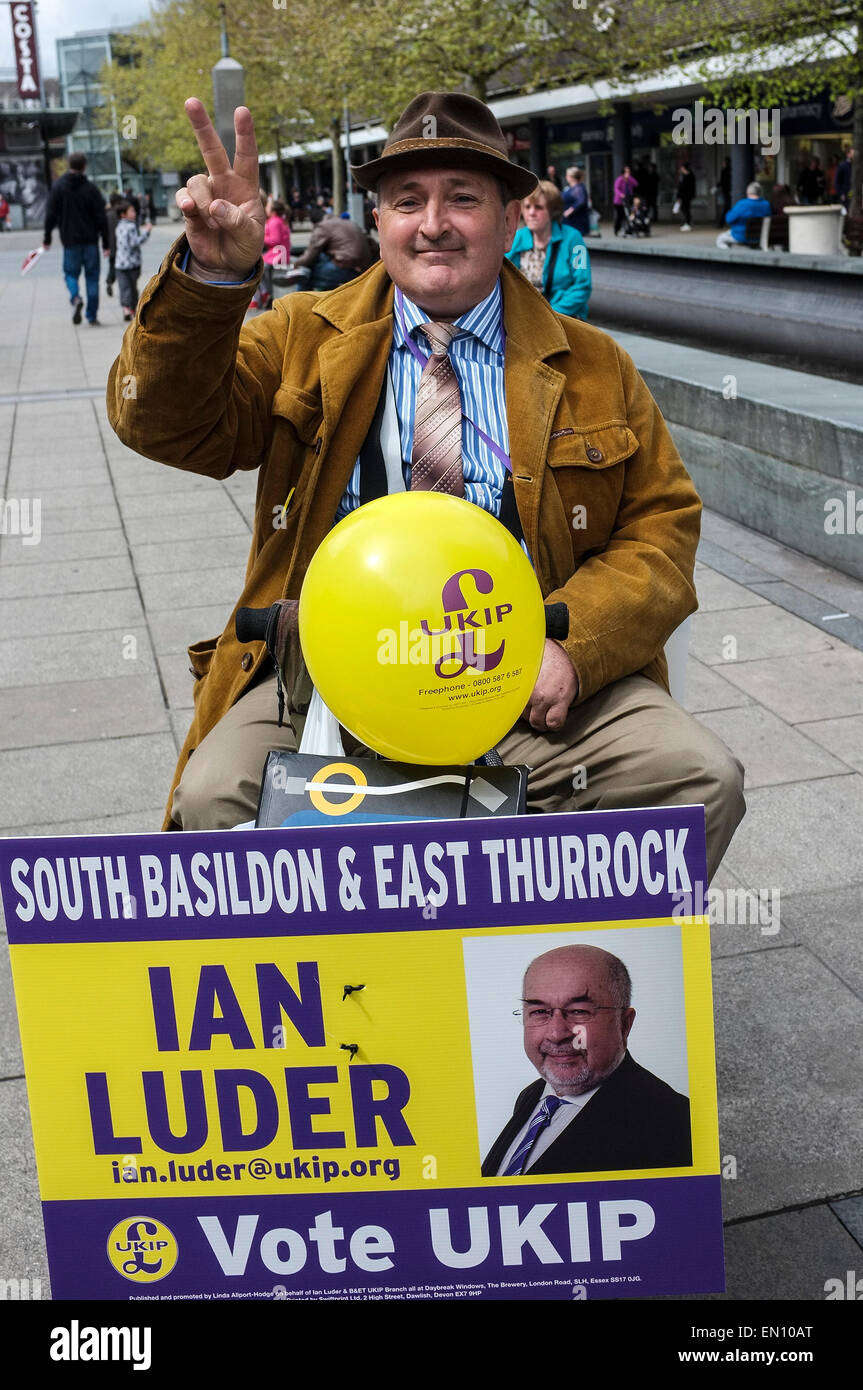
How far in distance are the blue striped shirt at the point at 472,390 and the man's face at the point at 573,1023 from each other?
3.31 ft

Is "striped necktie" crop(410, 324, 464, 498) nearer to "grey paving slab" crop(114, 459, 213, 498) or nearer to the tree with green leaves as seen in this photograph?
"grey paving slab" crop(114, 459, 213, 498)

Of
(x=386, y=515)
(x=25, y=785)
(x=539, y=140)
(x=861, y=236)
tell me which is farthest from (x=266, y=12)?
(x=386, y=515)

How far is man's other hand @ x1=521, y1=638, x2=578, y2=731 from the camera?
238cm

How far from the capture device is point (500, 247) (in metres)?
2.59

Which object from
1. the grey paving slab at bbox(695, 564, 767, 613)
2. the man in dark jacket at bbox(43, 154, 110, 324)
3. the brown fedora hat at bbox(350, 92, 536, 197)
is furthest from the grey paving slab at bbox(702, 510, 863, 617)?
the man in dark jacket at bbox(43, 154, 110, 324)

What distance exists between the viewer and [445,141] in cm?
245

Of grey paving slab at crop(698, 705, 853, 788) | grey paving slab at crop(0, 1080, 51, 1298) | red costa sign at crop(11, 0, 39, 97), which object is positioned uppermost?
red costa sign at crop(11, 0, 39, 97)

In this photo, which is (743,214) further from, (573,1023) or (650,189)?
(650,189)

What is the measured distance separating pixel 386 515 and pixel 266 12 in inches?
1371

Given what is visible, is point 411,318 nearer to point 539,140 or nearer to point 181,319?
point 181,319

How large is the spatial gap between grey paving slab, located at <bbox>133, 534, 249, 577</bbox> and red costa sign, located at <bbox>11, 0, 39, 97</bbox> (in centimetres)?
9163

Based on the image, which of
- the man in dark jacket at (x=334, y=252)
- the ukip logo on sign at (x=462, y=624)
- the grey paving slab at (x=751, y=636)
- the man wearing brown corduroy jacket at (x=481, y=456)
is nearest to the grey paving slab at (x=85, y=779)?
the man wearing brown corduroy jacket at (x=481, y=456)

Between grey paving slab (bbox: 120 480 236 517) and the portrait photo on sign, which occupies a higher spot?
grey paving slab (bbox: 120 480 236 517)

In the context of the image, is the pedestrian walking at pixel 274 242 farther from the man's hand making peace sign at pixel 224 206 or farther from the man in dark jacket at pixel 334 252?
the man's hand making peace sign at pixel 224 206
